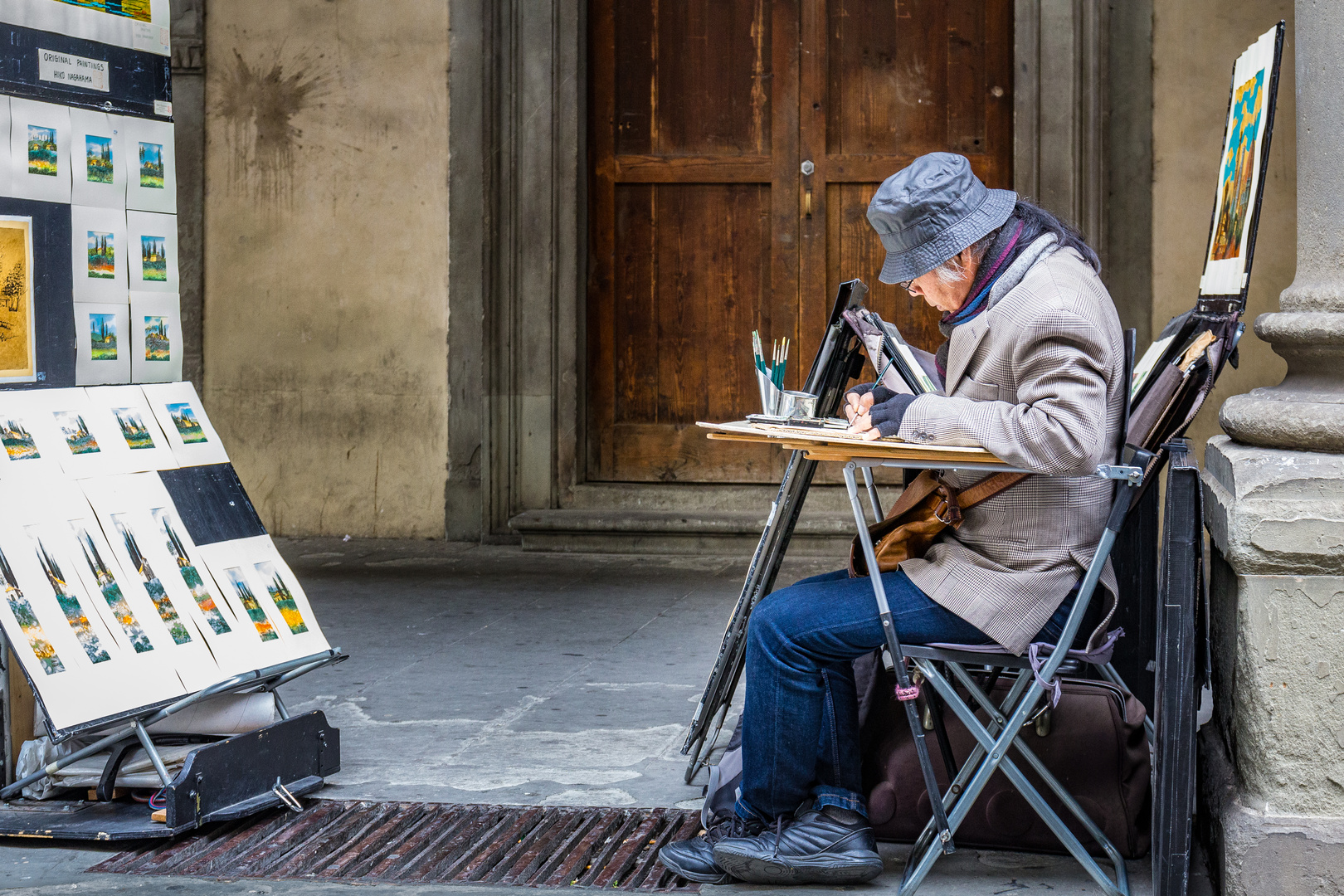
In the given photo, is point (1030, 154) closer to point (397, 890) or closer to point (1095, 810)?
point (1095, 810)

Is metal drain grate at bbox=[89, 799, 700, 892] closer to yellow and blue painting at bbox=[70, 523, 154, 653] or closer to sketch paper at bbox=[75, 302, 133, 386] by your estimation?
yellow and blue painting at bbox=[70, 523, 154, 653]

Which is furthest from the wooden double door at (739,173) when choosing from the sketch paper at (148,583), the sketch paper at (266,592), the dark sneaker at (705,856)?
the dark sneaker at (705,856)

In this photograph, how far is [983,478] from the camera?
270 cm

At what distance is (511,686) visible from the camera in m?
4.39

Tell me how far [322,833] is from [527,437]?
3.89 meters

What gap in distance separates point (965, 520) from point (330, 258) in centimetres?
507

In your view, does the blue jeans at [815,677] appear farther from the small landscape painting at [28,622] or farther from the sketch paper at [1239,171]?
the small landscape painting at [28,622]

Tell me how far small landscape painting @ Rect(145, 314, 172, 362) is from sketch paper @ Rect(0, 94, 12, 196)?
0.48m

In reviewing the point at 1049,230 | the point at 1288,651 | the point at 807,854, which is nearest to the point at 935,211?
the point at 1049,230

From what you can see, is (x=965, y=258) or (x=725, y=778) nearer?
(x=965, y=258)

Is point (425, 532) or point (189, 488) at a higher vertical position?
point (189, 488)

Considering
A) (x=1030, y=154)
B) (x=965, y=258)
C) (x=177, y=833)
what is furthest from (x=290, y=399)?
(x=965, y=258)

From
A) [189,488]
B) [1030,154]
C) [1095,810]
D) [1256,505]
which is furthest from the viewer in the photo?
[1030,154]

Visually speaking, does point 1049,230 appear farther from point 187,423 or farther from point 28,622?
point 28,622
